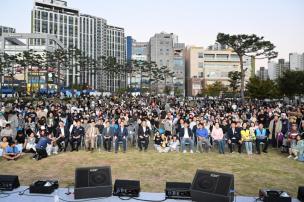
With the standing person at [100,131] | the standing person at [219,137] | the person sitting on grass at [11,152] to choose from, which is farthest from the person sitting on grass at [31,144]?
the standing person at [219,137]

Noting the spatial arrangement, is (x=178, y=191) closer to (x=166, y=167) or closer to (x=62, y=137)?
(x=166, y=167)

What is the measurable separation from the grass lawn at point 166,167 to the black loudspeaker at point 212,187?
66.8 inches

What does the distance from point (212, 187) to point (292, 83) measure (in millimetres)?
51543

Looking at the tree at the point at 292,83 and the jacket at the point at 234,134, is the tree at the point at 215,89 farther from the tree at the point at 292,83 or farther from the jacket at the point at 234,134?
the jacket at the point at 234,134

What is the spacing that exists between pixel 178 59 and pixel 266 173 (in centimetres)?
11835

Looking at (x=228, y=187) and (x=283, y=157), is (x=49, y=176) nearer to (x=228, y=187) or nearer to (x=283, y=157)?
(x=228, y=187)

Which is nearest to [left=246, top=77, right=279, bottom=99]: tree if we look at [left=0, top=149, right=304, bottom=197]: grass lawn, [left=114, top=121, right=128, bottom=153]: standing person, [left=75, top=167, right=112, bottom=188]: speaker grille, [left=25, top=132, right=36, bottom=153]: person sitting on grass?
[left=0, top=149, right=304, bottom=197]: grass lawn

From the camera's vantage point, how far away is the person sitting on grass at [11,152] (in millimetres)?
12078

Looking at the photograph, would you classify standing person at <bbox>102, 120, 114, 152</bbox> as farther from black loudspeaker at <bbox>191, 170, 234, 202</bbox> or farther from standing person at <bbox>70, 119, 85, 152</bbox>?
black loudspeaker at <bbox>191, 170, 234, 202</bbox>

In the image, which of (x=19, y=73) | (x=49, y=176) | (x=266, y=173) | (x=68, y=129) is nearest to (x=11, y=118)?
(x=68, y=129)

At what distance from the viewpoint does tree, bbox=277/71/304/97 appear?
52.2 metres

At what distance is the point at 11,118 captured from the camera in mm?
15578

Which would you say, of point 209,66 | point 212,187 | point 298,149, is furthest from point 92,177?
point 209,66

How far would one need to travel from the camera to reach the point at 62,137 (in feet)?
45.9
